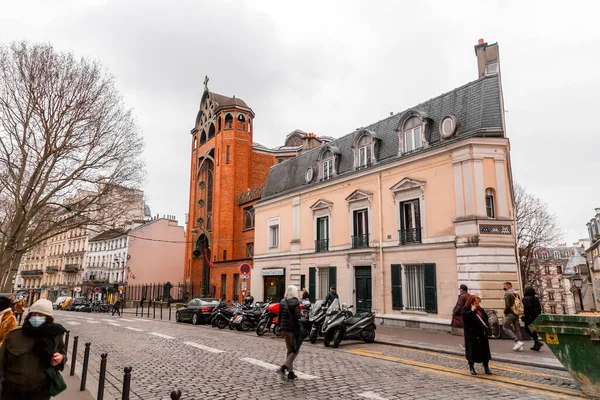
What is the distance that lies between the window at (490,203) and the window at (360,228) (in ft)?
19.6

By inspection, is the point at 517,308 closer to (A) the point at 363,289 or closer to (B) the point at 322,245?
(A) the point at 363,289

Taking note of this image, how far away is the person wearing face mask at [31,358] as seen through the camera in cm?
389

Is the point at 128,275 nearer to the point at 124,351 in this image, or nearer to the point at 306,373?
the point at 124,351

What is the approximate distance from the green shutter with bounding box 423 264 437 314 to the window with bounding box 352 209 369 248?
3.78 metres

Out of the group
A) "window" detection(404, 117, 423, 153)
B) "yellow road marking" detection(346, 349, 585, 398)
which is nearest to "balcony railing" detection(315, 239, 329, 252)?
"window" detection(404, 117, 423, 153)

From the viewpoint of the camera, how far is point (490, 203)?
15.4 metres

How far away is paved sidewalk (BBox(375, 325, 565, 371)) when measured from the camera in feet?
30.5

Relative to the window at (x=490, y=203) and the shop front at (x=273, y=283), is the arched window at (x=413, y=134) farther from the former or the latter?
the shop front at (x=273, y=283)

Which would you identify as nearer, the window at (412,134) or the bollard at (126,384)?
the bollard at (126,384)

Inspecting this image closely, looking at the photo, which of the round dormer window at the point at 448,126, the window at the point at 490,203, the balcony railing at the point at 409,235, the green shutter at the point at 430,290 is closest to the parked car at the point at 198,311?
the balcony railing at the point at 409,235

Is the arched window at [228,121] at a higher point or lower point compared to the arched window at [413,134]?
higher

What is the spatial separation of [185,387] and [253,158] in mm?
33992

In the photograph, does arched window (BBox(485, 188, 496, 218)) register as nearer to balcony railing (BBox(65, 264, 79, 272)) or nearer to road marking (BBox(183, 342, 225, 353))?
road marking (BBox(183, 342, 225, 353))

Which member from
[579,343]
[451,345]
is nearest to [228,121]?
[451,345]
